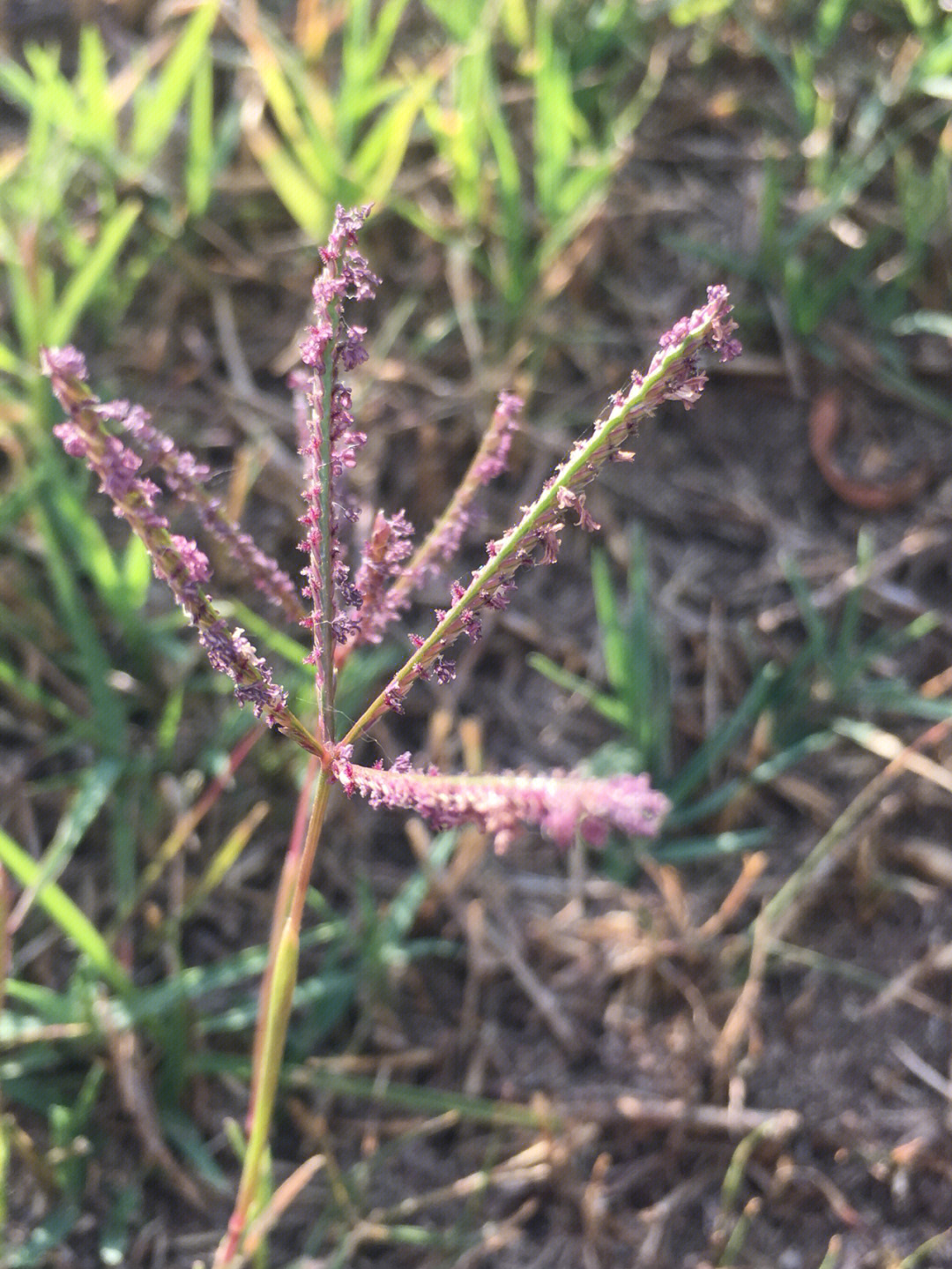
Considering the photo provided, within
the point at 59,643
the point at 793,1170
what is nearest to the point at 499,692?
the point at 59,643

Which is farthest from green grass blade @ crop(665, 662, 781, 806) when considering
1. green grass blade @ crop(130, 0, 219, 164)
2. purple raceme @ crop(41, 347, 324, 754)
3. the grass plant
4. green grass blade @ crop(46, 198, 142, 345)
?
green grass blade @ crop(130, 0, 219, 164)

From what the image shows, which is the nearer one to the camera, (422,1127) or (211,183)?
(422,1127)

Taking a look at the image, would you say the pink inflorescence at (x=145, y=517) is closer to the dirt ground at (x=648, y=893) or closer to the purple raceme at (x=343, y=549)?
the purple raceme at (x=343, y=549)

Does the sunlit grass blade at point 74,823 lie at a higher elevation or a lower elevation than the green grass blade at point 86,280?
lower

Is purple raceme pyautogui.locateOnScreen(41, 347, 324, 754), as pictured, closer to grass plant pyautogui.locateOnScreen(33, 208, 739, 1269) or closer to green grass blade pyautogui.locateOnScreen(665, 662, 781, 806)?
grass plant pyautogui.locateOnScreen(33, 208, 739, 1269)

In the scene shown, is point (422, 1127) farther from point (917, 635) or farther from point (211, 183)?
point (211, 183)

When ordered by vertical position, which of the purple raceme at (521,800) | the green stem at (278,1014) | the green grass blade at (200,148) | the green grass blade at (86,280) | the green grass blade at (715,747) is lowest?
the green stem at (278,1014)

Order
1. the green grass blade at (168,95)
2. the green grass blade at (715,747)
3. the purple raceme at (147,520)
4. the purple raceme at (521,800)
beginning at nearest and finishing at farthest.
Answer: the purple raceme at (521,800) < the purple raceme at (147,520) < the green grass blade at (715,747) < the green grass blade at (168,95)

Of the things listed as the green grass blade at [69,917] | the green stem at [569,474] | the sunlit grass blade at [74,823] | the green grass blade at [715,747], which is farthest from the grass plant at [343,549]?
the green grass blade at [715,747]
